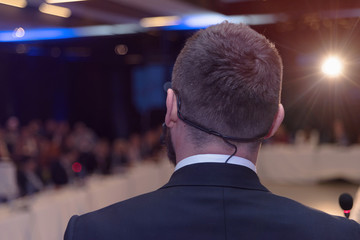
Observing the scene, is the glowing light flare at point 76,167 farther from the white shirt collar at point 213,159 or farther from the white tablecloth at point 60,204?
the white shirt collar at point 213,159

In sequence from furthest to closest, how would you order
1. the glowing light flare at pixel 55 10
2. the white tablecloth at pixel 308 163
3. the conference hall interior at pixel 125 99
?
the white tablecloth at pixel 308 163
the glowing light flare at pixel 55 10
the conference hall interior at pixel 125 99

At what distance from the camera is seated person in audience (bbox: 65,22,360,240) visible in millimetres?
726

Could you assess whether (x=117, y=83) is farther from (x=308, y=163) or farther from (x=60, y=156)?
(x=60, y=156)

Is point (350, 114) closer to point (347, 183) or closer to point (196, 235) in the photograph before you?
point (347, 183)

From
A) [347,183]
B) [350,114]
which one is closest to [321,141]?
[347,183]

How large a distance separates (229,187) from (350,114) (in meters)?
11.5

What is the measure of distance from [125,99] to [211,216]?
15299mm

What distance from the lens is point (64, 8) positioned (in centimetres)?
757

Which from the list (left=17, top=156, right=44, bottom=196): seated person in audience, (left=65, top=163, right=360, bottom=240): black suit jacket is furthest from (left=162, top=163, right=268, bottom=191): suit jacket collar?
(left=17, top=156, right=44, bottom=196): seated person in audience

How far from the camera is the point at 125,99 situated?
15852 millimetres

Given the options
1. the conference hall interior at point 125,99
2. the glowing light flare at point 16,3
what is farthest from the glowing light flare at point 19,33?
the glowing light flare at point 16,3

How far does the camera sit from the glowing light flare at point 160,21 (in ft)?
29.6

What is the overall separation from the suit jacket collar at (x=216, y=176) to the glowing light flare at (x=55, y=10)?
276 inches

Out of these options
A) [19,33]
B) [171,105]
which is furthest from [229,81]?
[19,33]
